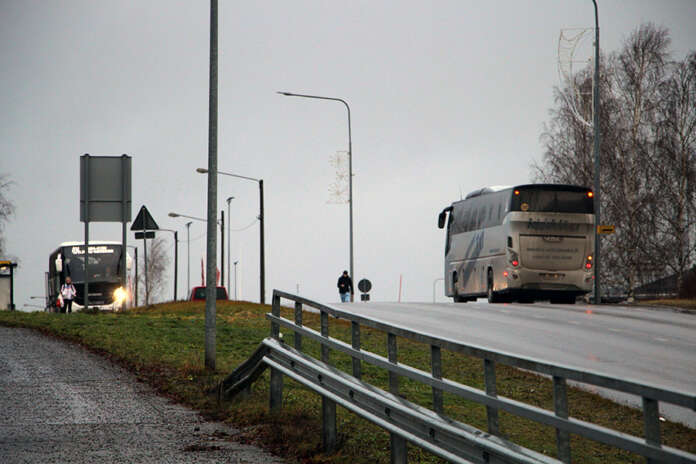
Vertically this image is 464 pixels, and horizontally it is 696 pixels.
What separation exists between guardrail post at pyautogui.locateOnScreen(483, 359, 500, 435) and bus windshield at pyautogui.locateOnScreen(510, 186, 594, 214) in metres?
27.0

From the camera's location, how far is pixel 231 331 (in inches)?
904

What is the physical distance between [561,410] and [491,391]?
2.75 feet

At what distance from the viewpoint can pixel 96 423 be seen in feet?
33.1

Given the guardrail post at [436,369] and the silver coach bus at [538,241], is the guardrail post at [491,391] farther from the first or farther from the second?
→ the silver coach bus at [538,241]

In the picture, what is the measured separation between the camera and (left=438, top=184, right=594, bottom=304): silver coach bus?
32.6 metres

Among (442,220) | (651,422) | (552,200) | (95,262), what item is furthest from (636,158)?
(651,422)

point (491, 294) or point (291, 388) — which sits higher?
point (491, 294)

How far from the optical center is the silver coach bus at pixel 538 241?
3256cm

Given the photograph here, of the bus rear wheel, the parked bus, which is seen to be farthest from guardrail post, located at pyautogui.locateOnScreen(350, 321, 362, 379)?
the parked bus

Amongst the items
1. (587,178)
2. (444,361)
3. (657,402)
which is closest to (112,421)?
(657,402)

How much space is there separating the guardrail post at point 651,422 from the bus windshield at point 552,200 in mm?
28561

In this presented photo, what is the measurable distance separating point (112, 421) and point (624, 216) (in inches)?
1626

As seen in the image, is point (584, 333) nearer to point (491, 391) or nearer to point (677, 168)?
point (491, 391)

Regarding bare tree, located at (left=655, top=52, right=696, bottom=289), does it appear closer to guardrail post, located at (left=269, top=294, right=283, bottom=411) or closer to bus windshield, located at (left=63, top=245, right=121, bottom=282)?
bus windshield, located at (left=63, top=245, right=121, bottom=282)
